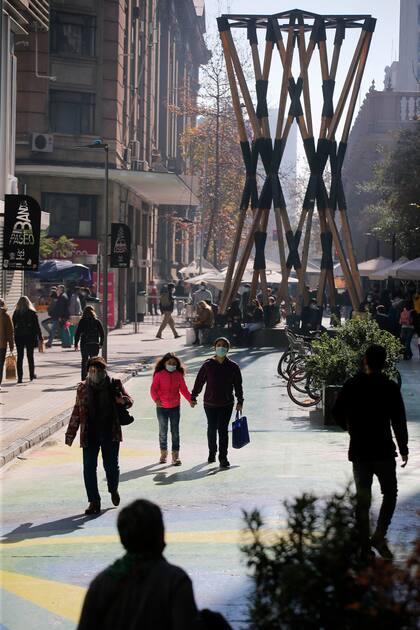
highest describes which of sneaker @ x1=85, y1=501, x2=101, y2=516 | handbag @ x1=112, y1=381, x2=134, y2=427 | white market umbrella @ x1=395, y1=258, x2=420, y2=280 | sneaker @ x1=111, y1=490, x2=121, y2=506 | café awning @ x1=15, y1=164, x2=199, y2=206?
café awning @ x1=15, y1=164, x2=199, y2=206

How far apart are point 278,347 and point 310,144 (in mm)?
6568

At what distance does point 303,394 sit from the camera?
24469 millimetres

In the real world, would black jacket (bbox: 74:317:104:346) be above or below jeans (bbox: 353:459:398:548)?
above

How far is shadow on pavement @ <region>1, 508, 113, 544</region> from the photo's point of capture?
456 inches

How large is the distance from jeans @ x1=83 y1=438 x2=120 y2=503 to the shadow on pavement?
28 centimetres

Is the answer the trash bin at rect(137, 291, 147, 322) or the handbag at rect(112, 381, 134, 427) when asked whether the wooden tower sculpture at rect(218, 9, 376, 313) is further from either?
the handbag at rect(112, 381, 134, 427)

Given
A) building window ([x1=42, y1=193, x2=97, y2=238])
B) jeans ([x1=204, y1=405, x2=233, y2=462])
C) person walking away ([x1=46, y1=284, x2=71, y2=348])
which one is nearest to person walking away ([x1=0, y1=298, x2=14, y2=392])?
jeans ([x1=204, y1=405, x2=233, y2=462])

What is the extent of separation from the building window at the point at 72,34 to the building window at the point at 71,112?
1.70 metres

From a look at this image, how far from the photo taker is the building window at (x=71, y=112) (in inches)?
2101

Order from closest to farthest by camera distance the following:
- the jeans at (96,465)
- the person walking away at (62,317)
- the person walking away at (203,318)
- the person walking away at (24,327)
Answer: the jeans at (96,465) → the person walking away at (24,327) → the person walking away at (62,317) → the person walking away at (203,318)

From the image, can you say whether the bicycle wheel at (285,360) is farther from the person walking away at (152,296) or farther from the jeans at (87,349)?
the person walking away at (152,296)

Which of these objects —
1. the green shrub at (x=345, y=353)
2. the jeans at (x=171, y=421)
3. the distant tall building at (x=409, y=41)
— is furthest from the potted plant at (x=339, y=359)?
the distant tall building at (x=409, y=41)

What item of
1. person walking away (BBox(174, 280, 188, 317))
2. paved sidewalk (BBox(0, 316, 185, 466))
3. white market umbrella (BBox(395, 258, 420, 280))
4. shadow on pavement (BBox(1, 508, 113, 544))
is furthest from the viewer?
person walking away (BBox(174, 280, 188, 317))

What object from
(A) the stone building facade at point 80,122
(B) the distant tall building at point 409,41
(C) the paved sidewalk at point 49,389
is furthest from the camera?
(B) the distant tall building at point 409,41
